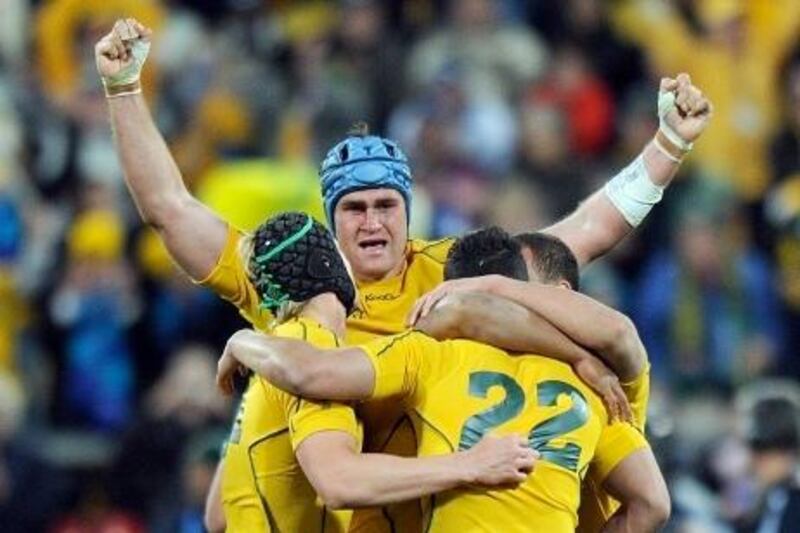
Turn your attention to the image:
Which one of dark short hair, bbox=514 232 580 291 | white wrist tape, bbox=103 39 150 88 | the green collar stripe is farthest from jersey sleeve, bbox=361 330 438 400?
white wrist tape, bbox=103 39 150 88

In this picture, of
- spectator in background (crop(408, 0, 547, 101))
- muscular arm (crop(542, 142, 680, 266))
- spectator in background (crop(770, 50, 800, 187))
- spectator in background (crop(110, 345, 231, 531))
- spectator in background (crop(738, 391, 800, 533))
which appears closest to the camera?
muscular arm (crop(542, 142, 680, 266))

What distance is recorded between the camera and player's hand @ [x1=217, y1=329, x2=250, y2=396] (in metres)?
7.37

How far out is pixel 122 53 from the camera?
819cm

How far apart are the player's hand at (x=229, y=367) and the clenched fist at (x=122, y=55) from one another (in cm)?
106

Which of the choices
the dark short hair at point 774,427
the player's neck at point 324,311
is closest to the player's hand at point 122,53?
the player's neck at point 324,311

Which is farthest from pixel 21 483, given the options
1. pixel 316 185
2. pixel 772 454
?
pixel 772 454

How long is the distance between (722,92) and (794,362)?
1.81m

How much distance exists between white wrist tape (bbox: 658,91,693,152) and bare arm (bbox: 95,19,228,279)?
1439mm

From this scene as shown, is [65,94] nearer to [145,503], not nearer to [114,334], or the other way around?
[114,334]

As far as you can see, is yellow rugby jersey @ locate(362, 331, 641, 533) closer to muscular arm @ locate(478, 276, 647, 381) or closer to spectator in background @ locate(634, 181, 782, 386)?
muscular arm @ locate(478, 276, 647, 381)

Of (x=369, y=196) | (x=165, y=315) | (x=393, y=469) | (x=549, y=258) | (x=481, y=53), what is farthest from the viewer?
(x=481, y=53)

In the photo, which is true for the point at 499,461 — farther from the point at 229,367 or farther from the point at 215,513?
the point at 215,513

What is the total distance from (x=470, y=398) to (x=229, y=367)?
84cm

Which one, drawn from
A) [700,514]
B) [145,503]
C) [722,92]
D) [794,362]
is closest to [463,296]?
[700,514]
